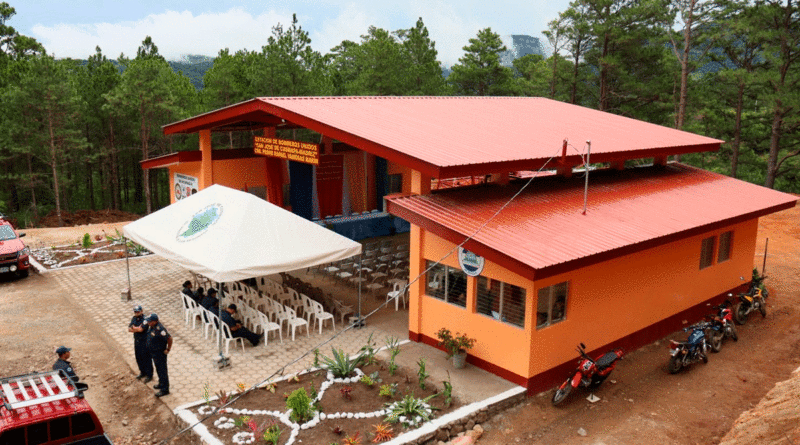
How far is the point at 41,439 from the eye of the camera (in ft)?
23.0

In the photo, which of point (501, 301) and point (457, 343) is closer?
point (501, 301)

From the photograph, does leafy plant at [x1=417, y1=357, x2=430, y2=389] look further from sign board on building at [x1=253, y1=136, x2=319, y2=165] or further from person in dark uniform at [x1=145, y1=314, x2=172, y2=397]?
sign board on building at [x1=253, y1=136, x2=319, y2=165]

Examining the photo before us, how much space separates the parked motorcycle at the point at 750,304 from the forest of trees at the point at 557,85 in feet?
47.5

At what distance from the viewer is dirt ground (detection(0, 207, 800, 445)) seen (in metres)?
9.07

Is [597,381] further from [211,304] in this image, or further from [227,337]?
[211,304]

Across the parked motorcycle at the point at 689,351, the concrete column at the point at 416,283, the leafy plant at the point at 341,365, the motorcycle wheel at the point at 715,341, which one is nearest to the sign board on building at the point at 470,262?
the concrete column at the point at 416,283

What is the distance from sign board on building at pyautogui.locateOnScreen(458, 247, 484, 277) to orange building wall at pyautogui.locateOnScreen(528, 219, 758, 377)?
107cm

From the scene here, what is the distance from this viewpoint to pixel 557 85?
37875 millimetres

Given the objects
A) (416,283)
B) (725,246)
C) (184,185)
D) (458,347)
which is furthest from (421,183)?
(184,185)

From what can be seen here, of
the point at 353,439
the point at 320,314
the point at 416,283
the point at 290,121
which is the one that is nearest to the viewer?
the point at 353,439

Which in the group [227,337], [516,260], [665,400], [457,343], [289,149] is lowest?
[665,400]

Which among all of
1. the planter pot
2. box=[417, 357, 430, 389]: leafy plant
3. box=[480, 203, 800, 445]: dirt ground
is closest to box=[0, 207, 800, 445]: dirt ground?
box=[480, 203, 800, 445]: dirt ground

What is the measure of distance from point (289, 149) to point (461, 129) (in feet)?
14.8

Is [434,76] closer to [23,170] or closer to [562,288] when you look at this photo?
[23,170]
